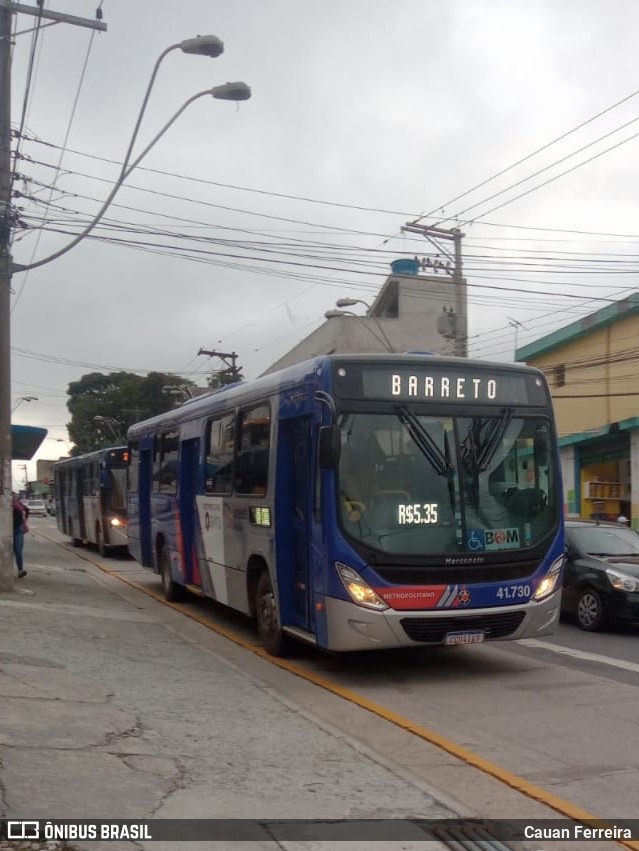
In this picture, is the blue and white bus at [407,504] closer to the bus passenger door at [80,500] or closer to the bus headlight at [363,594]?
the bus headlight at [363,594]

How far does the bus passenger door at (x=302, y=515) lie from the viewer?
30.6 feet

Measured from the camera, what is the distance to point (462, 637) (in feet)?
29.0

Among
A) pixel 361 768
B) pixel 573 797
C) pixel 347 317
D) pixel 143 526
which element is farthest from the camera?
pixel 347 317

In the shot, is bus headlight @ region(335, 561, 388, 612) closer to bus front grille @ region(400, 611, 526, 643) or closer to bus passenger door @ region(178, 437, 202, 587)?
bus front grille @ region(400, 611, 526, 643)

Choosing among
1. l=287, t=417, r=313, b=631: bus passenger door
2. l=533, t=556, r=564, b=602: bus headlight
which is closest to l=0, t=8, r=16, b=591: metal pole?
l=287, t=417, r=313, b=631: bus passenger door

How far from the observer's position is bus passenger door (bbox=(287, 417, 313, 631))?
30.6 feet

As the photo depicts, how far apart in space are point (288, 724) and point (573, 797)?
2528 millimetres

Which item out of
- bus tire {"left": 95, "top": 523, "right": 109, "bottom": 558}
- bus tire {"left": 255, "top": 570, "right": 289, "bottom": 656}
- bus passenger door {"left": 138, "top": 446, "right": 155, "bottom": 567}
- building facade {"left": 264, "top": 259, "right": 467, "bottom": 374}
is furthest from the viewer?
building facade {"left": 264, "top": 259, "right": 467, "bottom": 374}

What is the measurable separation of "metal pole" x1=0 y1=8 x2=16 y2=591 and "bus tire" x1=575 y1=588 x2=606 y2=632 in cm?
850

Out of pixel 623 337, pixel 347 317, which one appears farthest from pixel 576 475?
pixel 347 317

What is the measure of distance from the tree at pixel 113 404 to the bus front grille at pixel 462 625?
58.9 m

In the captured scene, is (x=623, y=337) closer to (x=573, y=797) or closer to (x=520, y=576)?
(x=520, y=576)

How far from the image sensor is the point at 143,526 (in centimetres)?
1736

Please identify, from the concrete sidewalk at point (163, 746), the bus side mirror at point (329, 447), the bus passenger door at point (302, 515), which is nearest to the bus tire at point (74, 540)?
the concrete sidewalk at point (163, 746)
